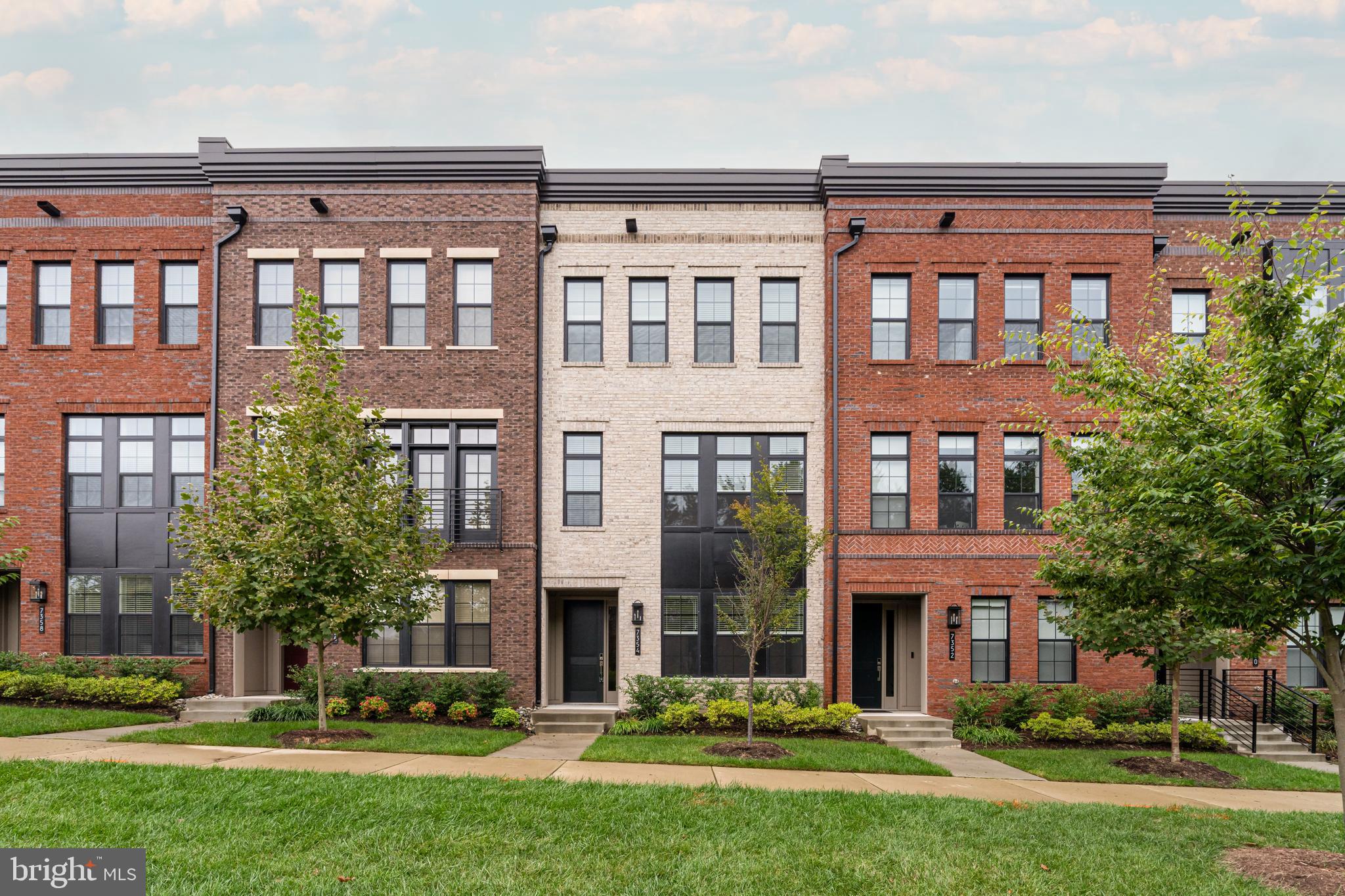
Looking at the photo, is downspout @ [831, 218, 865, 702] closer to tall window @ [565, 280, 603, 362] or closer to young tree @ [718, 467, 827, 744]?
young tree @ [718, 467, 827, 744]

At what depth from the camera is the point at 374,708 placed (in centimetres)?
1427

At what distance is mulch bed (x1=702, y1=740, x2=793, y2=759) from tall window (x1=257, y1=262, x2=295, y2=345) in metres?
11.8

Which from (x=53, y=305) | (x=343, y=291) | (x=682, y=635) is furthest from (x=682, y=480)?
(x=53, y=305)

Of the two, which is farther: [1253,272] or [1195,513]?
[1253,272]

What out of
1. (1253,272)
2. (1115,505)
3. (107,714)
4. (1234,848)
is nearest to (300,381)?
(107,714)

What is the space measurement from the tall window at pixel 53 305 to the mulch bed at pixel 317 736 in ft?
34.6

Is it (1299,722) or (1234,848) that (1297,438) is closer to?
(1234,848)

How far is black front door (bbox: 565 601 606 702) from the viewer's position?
16250 mm

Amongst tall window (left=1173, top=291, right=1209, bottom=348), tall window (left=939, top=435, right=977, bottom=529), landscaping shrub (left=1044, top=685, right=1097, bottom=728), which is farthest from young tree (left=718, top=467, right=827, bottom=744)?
tall window (left=1173, top=291, right=1209, bottom=348)

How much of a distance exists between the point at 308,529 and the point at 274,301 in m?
7.23

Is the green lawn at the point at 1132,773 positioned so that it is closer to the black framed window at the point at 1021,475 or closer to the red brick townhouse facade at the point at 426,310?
the black framed window at the point at 1021,475

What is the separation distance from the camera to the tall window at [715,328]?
1631cm

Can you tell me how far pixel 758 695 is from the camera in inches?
584

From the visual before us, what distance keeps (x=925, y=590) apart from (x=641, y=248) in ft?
30.2
